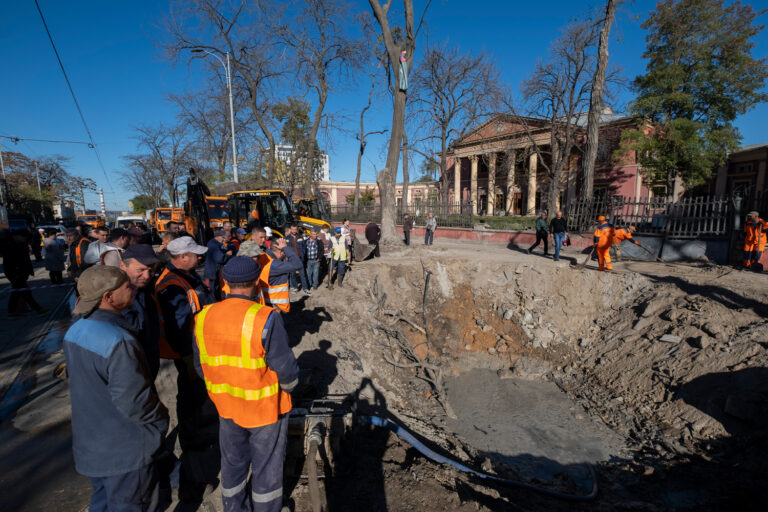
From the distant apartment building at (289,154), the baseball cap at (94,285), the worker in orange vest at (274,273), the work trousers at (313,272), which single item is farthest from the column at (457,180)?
the baseball cap at (94,285)

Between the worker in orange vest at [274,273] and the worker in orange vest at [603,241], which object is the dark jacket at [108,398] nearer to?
the worker in orange vest at [274,273]

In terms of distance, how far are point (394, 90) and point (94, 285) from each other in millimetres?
12910

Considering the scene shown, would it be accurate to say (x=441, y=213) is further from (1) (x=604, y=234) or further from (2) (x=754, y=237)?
(2) (x=754, y=237)

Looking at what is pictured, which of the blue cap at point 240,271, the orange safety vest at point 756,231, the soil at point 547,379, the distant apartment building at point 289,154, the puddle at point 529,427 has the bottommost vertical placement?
the puddle at point 529,427

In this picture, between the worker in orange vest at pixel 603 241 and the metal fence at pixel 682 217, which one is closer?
the worker in orange vest at pixel 603 241

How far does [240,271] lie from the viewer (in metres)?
2.32

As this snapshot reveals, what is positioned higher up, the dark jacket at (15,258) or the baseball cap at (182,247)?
the baseball cap at (182,247)

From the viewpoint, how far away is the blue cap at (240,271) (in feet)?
7.54

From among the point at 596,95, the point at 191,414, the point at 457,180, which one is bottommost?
the point at 191,414

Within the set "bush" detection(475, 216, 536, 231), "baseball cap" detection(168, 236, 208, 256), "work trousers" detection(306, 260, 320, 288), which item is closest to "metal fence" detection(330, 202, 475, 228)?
"bush" detection(475, 216, 536, 231)

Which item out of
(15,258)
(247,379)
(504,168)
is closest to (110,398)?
(247,379)

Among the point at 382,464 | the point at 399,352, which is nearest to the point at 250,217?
the point at 399,352

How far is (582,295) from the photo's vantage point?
9.05 metres

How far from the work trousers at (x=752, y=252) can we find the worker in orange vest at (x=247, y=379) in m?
11.7
